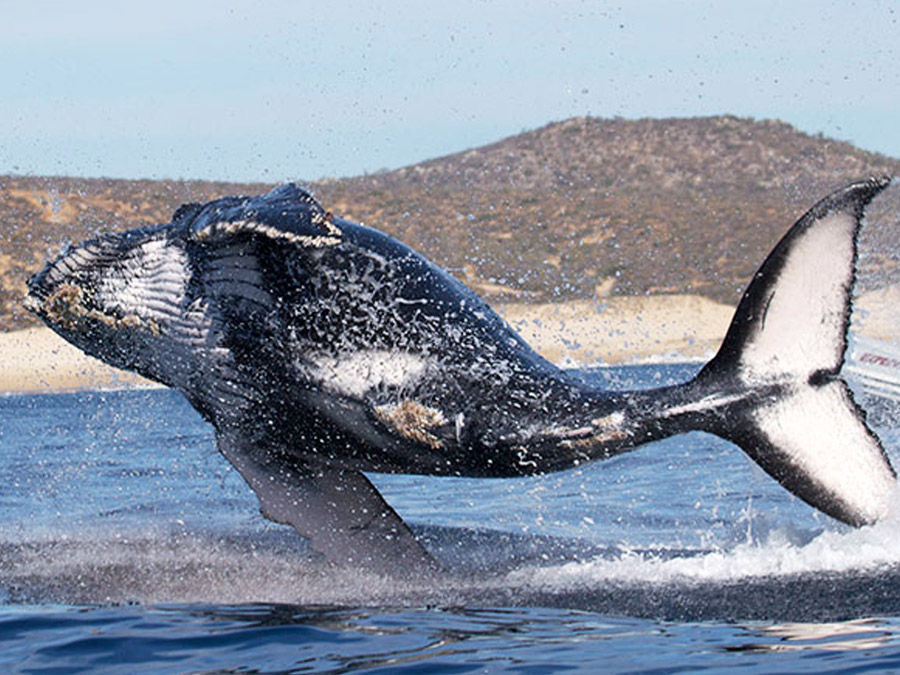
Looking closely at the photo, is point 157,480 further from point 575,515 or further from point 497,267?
point 497,267

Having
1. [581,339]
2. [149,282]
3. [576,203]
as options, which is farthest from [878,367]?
[576,203]

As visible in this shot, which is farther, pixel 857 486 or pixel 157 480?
pixel 157 480

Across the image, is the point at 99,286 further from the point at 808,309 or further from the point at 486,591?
the point at 808,309

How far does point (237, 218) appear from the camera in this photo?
777cm

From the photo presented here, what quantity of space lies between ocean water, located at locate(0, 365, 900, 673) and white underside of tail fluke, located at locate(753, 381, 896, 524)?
52 centimetres

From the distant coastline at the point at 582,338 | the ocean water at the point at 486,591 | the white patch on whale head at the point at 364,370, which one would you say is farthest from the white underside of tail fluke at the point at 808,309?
the distant coastline at the point at 582,338

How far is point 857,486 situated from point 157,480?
1017 centimetres

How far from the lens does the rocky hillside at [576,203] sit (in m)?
67.5

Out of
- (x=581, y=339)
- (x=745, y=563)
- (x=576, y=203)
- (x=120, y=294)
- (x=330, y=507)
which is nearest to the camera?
(x=745, y=563)

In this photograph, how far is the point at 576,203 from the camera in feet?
262

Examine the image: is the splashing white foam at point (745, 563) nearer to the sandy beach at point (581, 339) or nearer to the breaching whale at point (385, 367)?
the breaching whale at point (385, 367)

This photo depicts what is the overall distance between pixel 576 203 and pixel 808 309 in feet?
241

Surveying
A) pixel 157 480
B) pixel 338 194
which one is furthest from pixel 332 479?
pixel 338 194

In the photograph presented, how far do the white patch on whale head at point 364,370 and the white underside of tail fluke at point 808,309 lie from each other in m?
1.97
